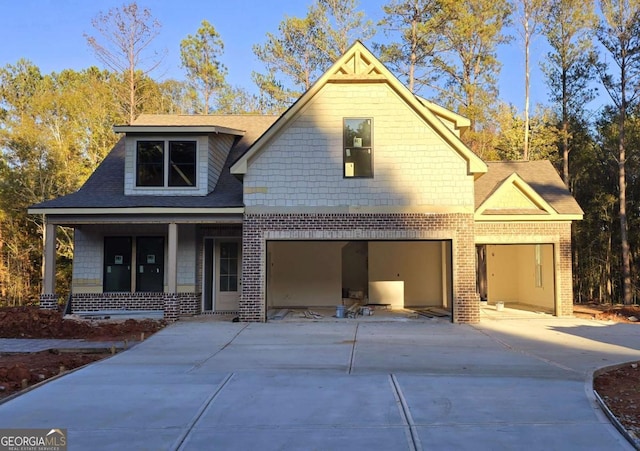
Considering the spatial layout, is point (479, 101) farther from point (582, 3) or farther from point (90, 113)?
point (90, 113)

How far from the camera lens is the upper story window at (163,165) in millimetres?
15625

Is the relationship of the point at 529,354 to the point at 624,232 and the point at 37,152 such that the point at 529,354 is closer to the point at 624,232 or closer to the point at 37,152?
the point at 624,232

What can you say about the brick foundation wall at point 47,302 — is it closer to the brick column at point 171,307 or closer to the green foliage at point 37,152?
the brick column at point 171,307

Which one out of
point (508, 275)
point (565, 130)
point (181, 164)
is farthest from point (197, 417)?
point (565, 130)

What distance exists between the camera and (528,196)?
51.2 feet

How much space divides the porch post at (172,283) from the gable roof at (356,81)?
2.46 metres

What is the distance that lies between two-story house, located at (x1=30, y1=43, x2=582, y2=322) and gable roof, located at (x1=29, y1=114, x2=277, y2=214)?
68mm

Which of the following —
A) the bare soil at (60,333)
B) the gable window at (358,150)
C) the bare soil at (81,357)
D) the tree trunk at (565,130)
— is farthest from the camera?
the tree trunk at (565,130)

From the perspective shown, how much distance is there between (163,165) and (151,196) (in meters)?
1.01

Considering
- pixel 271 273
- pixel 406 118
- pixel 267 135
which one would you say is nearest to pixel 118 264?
pixel 271 273

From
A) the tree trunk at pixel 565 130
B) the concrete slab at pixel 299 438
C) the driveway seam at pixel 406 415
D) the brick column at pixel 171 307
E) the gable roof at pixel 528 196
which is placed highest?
the tree trunk at pixel 565 130

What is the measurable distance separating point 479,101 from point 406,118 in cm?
1574

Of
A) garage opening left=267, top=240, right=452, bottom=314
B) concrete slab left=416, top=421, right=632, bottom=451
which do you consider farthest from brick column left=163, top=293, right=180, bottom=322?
concrete slab left=416, top=421, right=632, bottom=451

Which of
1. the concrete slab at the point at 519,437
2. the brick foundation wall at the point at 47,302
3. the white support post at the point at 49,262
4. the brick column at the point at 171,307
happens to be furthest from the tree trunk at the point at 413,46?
the concrete slab at the point at 519,437
